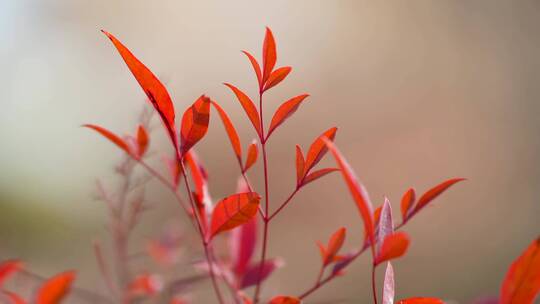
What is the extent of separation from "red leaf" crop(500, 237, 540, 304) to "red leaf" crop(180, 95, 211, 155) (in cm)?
18

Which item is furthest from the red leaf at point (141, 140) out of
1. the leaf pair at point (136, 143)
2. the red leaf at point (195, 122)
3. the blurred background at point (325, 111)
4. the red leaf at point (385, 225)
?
the blurred background at point (325, 111)

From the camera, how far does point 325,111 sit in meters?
3.35

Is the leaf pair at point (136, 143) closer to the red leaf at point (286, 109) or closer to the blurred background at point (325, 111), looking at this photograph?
the red leaf at point (286, 109)

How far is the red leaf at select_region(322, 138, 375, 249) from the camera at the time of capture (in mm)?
217

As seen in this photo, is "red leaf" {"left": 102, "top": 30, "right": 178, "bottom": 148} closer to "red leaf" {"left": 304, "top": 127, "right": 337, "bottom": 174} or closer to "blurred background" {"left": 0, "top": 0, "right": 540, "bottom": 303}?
"red leaf" {"left": 304, "top": 127, "right": 337, "bottom": 174}

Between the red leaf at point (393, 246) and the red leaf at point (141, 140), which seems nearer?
the red leaf at point (393, 246)

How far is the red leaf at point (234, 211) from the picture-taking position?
0.31 m

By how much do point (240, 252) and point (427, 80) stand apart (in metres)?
3.07

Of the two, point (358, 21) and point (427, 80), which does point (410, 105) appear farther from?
point (358, 21)

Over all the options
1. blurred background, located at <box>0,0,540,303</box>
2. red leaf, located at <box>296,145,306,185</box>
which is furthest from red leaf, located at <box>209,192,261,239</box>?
blurred background, located at <box>0,0,540,303</box>

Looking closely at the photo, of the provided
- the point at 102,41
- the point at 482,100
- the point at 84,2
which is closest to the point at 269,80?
the point at 482,100

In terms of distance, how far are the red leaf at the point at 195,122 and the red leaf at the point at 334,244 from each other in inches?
5.0

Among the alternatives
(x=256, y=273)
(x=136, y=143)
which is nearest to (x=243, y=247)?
(x=256, y=273)

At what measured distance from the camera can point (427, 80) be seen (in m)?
3.38
